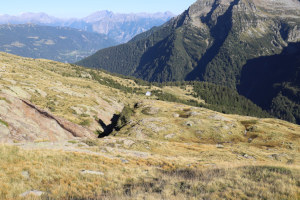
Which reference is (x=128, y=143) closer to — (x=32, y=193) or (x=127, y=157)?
(x=127, y=157)

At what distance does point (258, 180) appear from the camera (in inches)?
552

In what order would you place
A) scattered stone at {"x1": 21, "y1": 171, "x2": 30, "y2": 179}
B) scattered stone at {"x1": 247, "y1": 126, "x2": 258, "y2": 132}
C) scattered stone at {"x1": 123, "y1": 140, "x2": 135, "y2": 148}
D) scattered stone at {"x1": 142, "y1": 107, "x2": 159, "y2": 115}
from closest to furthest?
scattered stone at {"x1": 21, "y1": 171, "x2": 30, "y2": 179}
scattered stone at {"x1": 123, "y1": 140, "x2": 135, "y2": 148}
scattered stone at {"x1": 247, "y1": 126, "x2": 258, "y2": 132}
scattered stone at {"x1": 142, "y1": 107, "x2": 159, "y2": 115}

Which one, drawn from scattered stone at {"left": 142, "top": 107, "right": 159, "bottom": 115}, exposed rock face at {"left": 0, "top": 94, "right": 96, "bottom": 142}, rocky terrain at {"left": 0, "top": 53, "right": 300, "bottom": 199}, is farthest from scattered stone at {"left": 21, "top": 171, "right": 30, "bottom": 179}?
scattered stone at {"left": 142, "top": 107, "right": 159, "bottom": 115}

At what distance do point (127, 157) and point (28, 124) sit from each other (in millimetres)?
25247

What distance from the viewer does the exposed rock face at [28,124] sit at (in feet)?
108

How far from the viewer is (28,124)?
39031mm

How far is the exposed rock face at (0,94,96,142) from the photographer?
32.9 meters

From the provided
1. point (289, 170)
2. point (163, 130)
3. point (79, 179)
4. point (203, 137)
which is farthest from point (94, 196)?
point (203, 137)

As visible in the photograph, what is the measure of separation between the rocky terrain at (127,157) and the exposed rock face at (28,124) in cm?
20

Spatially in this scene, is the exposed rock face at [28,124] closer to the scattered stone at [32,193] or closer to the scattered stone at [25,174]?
the scattered stone at [25,174]

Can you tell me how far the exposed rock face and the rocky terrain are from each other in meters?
0.20

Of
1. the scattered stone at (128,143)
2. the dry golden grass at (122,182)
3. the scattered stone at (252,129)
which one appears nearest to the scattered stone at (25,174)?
the dry golden grass at (122,182)

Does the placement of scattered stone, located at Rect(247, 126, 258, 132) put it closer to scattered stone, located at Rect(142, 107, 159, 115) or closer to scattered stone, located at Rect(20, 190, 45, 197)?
scattered stone, located at Rect(142, 107, 159, 115)

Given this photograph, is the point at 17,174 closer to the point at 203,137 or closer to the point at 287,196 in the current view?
the point at 287,196
